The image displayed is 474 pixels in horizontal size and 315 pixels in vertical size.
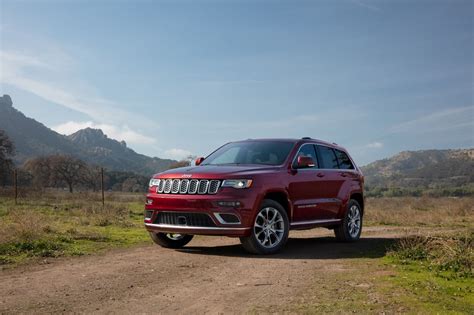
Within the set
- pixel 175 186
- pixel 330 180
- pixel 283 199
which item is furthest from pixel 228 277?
pixel 330 180

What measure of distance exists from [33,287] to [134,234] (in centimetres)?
658

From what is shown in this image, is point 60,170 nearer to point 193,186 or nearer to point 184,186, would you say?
point 184,186

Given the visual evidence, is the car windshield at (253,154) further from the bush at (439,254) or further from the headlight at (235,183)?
the bush at (439,254)

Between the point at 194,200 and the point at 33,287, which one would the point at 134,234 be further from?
the point at 33,287

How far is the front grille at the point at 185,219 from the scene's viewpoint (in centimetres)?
810

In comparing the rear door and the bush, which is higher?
the rear door


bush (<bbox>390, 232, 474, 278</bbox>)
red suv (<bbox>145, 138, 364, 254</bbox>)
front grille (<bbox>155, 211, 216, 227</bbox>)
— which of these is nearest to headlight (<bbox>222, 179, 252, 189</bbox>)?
red suv (<bbox>145, 138, 364, 254</bbox>)

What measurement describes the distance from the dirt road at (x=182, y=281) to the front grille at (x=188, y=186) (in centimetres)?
103

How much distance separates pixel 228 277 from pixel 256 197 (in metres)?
1.95

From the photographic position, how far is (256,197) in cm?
821

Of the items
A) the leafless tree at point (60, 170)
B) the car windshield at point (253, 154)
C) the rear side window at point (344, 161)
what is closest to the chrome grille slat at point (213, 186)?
the car windshield at point (253, 154)

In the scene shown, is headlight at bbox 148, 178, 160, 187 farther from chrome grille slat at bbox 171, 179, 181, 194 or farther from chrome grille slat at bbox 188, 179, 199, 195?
chrome grille slat at bbox 188, 179, 199, 195

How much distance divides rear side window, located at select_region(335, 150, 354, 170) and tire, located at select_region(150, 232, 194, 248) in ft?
11.7

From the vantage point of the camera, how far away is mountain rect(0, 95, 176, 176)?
138250mm
